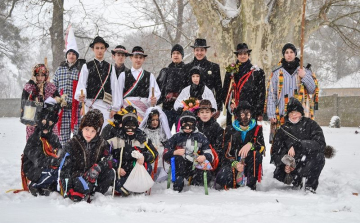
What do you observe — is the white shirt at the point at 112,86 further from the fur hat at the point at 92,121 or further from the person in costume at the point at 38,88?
the fur hat at the point at 92,121

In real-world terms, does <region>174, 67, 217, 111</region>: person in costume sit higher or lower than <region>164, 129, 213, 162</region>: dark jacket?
higher

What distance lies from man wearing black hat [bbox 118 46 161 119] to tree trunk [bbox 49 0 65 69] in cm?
1044

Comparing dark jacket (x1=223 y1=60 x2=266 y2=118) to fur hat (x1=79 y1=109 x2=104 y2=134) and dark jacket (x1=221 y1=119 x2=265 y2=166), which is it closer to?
dark jacket (x1=221 y1=119 x2=265 y2=166)

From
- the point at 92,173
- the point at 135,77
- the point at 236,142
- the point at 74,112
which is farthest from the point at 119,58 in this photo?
the point at 92,173

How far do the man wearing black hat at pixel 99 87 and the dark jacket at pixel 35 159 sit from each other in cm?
112

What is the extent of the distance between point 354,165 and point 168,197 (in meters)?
3.86

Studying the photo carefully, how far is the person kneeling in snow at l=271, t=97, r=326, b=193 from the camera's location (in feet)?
16.2

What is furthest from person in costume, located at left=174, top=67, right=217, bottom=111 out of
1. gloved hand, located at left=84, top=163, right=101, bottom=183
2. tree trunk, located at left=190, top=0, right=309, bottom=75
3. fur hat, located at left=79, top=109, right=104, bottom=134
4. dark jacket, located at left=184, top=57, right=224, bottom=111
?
tree trunk, located at left=190, top=0, right=309, bottom=75

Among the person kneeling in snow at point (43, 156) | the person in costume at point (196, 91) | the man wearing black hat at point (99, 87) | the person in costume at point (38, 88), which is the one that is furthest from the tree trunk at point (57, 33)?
the person kneeling in snow at point (43, 156)

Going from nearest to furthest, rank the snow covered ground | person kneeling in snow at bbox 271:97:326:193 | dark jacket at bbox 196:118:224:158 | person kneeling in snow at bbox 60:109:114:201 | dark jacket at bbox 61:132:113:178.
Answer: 1. the snow covered ground
2. person kneeling in snow at bbox 60:109:114:201
3. dark jacket at bbox 61:132:113:178
4. person kneeling in snow at bbox 271:97:326:193
5. dark jacket at bbox 196:118:224:158

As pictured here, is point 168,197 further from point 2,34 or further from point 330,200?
point 2,34

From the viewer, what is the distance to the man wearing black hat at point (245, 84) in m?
5.91

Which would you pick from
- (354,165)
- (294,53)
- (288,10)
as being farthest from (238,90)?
(288,10)

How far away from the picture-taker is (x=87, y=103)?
5758 millimetres
